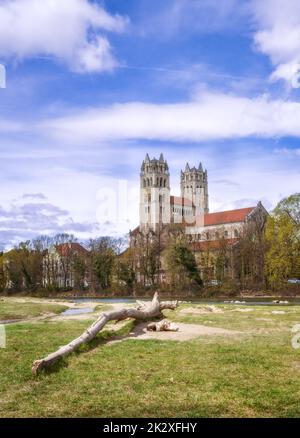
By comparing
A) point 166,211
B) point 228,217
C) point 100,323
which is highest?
point 166,211

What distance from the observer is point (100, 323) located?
19422mm

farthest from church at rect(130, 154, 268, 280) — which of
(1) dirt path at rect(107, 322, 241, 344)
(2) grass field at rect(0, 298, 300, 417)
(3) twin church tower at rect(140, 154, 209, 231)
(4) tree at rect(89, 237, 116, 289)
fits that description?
(2) grass field at rect(0, 298, 300, 417)

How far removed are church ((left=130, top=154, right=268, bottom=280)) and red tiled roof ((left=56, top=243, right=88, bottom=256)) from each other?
13.2 meters

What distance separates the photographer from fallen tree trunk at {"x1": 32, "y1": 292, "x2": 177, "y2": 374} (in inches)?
523

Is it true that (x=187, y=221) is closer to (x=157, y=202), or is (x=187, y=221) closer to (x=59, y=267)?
(x=157, y=202)

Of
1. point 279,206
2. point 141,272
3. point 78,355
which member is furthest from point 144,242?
point 78,355

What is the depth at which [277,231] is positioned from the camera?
8081cm

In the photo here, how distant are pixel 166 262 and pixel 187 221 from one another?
7282cm

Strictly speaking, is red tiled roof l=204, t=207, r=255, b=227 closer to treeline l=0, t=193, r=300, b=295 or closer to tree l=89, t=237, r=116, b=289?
treeline l=0, t=193, r=300, b=295

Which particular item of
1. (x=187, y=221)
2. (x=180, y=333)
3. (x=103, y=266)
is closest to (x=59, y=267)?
(x=103, y=266)

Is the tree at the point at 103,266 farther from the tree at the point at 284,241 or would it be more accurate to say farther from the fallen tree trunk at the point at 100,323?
the fallen tree trunk at the point at 100,323

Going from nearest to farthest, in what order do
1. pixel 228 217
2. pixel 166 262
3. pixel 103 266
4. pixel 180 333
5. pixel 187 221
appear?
pixel 180 333
pixel 166 262
pixel 103 266
pixel 228 217
pixel 187 221
